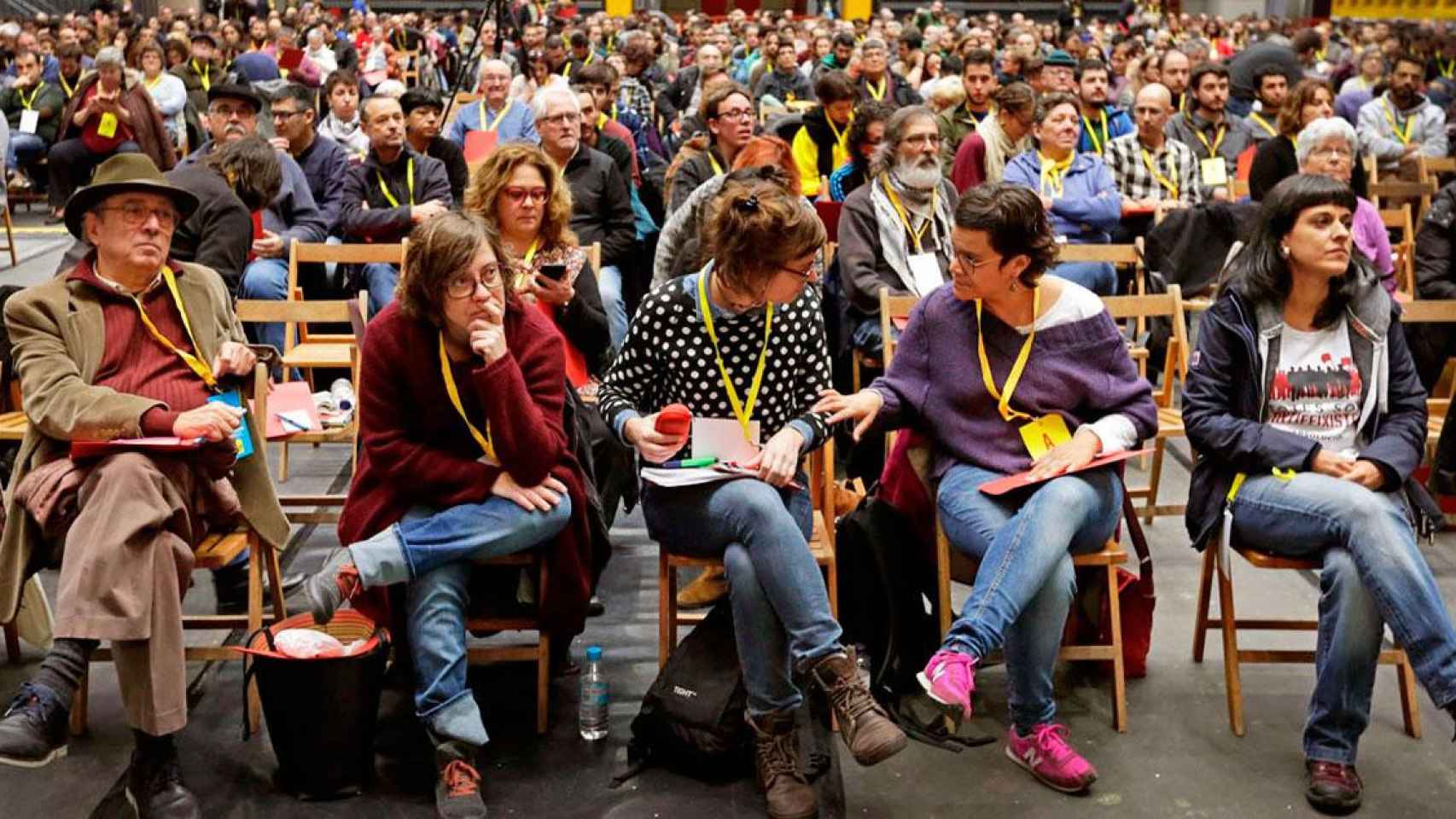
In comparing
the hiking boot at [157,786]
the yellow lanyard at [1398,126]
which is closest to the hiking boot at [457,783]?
the hiking boot at [157,786]

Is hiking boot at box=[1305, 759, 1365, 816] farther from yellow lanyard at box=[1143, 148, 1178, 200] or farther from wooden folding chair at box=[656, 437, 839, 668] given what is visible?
yellow lanyard at box=[1143, 148, 1178, 200]

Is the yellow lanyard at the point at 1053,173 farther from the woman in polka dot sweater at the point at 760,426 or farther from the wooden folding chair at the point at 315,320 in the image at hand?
the wooden folding chair at the point at 315,320

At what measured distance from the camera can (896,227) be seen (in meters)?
5.12

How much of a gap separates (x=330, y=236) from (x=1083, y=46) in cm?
1112

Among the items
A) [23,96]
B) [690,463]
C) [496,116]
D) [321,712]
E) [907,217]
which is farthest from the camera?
[23,96]

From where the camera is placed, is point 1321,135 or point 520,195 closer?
point 520,195

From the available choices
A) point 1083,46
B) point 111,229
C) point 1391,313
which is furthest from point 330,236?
point 1083,46

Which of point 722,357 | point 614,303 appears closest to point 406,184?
point 614,303

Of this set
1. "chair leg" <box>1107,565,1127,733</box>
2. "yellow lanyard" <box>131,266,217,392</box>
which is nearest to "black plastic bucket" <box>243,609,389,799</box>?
"yellow lanyard" <box>131,266,217,392</box>

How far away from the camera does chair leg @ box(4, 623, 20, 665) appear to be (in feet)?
12.3

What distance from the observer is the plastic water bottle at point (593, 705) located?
3.45 meters

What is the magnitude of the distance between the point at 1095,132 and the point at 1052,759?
4.89m

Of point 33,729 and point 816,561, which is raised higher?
point 816,561

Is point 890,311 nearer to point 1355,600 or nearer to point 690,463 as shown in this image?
point 690,463
